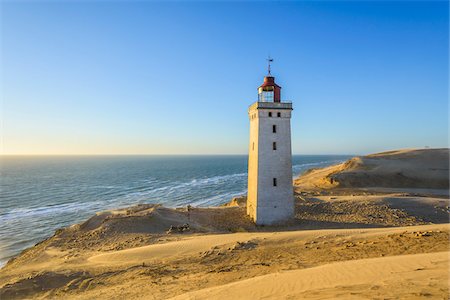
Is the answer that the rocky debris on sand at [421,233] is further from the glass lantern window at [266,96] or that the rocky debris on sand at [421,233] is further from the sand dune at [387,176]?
the sand dune at [387,176]

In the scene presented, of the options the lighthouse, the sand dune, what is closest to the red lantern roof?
the lighthouse

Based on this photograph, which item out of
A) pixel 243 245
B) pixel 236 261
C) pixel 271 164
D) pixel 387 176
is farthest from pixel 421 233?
pixel 387 176

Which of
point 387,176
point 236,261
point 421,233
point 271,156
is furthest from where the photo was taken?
point 387,176

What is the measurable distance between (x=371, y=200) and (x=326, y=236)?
13.4 meters

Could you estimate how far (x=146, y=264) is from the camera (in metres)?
13.2

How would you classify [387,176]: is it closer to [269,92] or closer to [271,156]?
[271,156]

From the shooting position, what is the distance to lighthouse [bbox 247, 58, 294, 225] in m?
20.7

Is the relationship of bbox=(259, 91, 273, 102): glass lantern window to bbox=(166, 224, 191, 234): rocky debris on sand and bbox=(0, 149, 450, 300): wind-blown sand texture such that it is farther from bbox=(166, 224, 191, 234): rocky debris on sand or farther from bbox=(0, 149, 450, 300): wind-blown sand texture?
bbox=(166, 224, 191, 234): rocky debris on sand

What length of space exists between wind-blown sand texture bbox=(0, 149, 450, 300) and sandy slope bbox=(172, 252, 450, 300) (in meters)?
0.03

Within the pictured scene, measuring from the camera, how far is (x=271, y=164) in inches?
826

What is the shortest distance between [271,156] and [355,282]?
1259 centimetres

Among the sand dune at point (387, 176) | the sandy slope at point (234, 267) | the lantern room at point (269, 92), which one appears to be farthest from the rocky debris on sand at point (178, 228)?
the sand dune at point (387, 176)

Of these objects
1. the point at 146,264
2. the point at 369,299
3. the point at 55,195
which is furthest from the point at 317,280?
the point at 55,195

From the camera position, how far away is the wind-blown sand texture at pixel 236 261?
8.92 meters
